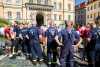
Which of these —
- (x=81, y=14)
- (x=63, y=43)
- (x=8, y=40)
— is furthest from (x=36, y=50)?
(x=81, y=14)

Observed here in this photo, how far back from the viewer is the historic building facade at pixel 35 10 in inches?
2389

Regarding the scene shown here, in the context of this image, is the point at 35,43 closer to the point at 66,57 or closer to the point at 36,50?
the point at 36,50

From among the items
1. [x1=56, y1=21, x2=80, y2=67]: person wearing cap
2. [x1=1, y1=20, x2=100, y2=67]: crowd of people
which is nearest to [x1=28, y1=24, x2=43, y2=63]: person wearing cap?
[x1=1, y1=20, x2=100, y2=67]: crowd of people

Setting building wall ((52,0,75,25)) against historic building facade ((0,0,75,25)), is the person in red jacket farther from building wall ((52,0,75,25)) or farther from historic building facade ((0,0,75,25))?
building wall ((52,0,75,25))

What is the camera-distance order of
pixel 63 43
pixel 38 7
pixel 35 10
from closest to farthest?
pixel 63 43
pixel 35 10
pixel 38 7

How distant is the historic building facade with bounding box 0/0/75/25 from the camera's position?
60.7m

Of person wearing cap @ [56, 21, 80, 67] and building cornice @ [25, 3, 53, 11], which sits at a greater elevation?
building cornice @ [25, 3, 53, 11]

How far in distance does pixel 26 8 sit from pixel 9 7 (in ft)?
12.3

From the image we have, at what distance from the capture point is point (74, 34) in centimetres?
1002

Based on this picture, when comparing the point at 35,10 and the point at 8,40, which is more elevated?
the point at 35,10

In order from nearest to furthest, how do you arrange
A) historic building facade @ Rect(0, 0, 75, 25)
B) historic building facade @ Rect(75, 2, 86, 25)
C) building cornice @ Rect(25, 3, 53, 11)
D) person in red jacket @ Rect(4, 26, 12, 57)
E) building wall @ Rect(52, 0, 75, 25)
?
1. person in red jacket @ Rect(4, 26, 12, 57)
2. historic building facade @ Rect(0, 0, 75, 25)
3. building cornice @ Rect(25, 3, 53, 11)
4. building wall @ Rect(52, 0, 75, 25)
5. historic building facade @ Rect(75, 2, 86, 25)

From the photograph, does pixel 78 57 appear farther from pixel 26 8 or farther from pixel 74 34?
pixel 26 8

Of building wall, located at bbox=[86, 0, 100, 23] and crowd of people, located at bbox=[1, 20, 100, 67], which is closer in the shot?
crowd of people, located at bbox=[1, 20, 100, 67]

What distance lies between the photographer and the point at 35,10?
212 ft
